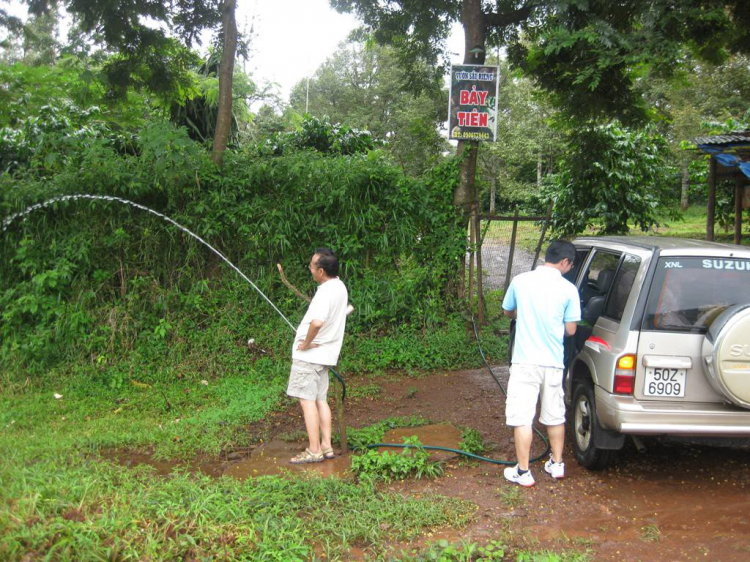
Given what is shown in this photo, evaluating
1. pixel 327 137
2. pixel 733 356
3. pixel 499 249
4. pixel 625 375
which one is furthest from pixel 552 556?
pixel 327 137

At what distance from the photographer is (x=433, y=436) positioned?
5.47 metres

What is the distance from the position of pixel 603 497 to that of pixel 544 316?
1.35 metres

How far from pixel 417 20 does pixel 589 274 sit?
5.48 meters

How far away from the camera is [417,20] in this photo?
29.9 feet

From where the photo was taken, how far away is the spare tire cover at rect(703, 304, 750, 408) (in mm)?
3885

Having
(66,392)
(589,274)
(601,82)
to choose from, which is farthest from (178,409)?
(601,82)

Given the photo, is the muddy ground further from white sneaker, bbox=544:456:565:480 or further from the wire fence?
the wire fence

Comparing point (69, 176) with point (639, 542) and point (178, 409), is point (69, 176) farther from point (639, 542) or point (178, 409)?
point (639, 542)

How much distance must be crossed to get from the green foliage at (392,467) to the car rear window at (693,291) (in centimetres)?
189

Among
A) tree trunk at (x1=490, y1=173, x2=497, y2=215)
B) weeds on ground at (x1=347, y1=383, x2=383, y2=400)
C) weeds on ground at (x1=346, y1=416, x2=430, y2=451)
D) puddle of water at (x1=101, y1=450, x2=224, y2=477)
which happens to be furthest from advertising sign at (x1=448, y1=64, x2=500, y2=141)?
tree trunk at (x1=490, y1=173, x2=497, y2=215)

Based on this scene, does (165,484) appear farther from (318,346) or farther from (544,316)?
(544,316)

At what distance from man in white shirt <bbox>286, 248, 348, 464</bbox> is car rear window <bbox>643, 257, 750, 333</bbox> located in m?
2.24

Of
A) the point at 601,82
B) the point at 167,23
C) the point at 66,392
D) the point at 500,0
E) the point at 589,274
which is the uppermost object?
the point at 500,0

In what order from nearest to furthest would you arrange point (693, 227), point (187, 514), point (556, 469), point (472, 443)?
point (187, 514), point (556, 469), point (472, 443), point (693, 227)
